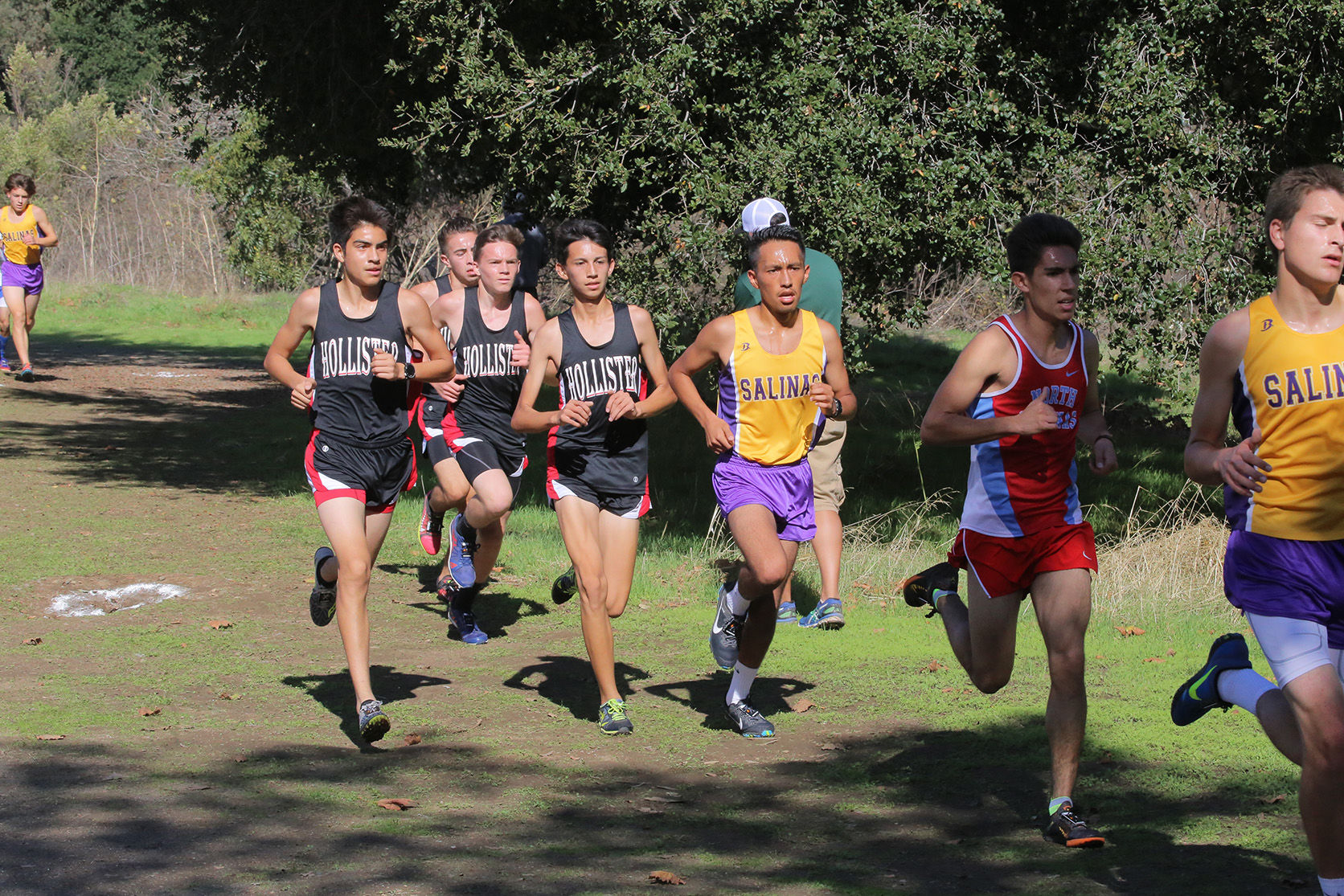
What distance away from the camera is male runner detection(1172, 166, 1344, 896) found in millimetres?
3967

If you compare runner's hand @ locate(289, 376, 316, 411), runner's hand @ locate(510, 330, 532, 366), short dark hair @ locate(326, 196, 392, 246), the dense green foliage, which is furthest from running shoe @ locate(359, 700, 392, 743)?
the dense green foliage

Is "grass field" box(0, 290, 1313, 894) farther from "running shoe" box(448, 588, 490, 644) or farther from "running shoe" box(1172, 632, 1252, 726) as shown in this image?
"running shoe" box(1172, 632, 1252, 726)

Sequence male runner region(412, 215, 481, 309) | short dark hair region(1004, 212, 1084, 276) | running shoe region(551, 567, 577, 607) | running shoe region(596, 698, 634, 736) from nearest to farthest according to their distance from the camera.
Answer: short dark hair region(1004, 212, 1084, 276) → running shoe region(596, 698, 634, 736) → running shoe region(551, 567, 577, 607) → male runner region(412, 215, 481, 309)

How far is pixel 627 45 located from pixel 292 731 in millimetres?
6687

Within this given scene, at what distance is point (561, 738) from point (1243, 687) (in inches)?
124

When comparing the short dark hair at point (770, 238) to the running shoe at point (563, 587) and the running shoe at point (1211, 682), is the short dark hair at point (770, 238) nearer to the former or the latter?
the running shoe at point (1211, 682)

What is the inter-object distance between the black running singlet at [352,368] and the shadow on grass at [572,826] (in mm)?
1482

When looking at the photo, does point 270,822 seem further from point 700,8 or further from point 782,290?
point 700,8

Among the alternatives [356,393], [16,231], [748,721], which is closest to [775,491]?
[748,721]

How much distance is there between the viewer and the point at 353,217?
6352 millimetres

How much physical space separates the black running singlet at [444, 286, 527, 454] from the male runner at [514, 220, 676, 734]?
63.7 inches

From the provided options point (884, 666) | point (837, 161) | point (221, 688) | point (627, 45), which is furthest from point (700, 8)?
point (221, 688)

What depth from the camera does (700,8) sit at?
420 inches

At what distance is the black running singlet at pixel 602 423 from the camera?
22.0 ft
